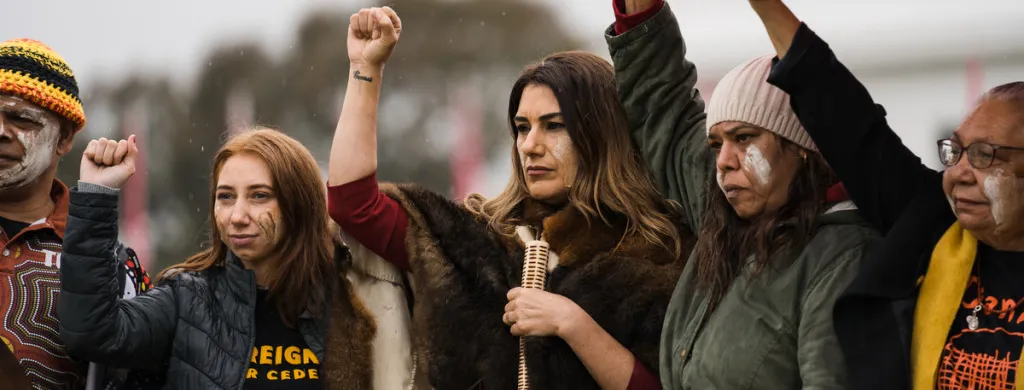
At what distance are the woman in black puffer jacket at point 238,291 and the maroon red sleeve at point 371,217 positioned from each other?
0.17 meters

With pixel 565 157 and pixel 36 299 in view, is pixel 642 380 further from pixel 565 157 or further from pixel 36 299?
pixel 36 299

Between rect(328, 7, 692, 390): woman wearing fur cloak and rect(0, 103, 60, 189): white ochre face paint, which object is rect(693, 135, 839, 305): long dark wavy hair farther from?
rect(0, 103, 60, 189): white ochre face paint

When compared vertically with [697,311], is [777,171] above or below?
above

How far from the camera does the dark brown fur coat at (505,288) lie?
3205 mm

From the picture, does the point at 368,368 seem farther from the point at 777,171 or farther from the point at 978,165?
the point at 978,165

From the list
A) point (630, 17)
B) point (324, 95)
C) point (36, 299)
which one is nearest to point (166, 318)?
point (36, 299)

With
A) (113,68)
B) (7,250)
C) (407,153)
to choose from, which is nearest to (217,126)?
(113,68)

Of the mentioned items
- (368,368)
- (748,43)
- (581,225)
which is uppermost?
(748,43)

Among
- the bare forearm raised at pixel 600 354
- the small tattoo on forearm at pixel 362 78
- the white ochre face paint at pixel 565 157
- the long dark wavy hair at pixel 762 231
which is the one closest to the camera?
the long dark wavy hair at pixel 762 231

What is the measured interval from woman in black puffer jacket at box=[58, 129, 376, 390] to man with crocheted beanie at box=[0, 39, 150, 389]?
0.58 ft

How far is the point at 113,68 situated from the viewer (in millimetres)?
10219

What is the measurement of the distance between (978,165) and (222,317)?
1876mm

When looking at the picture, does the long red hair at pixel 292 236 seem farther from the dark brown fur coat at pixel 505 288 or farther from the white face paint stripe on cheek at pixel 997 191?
the white face paint stripe on cheek at pixel 997 191

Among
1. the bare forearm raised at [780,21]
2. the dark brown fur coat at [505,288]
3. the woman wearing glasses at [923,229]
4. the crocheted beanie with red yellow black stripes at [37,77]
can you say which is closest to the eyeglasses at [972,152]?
the woman wearing glasses at [923,229]
